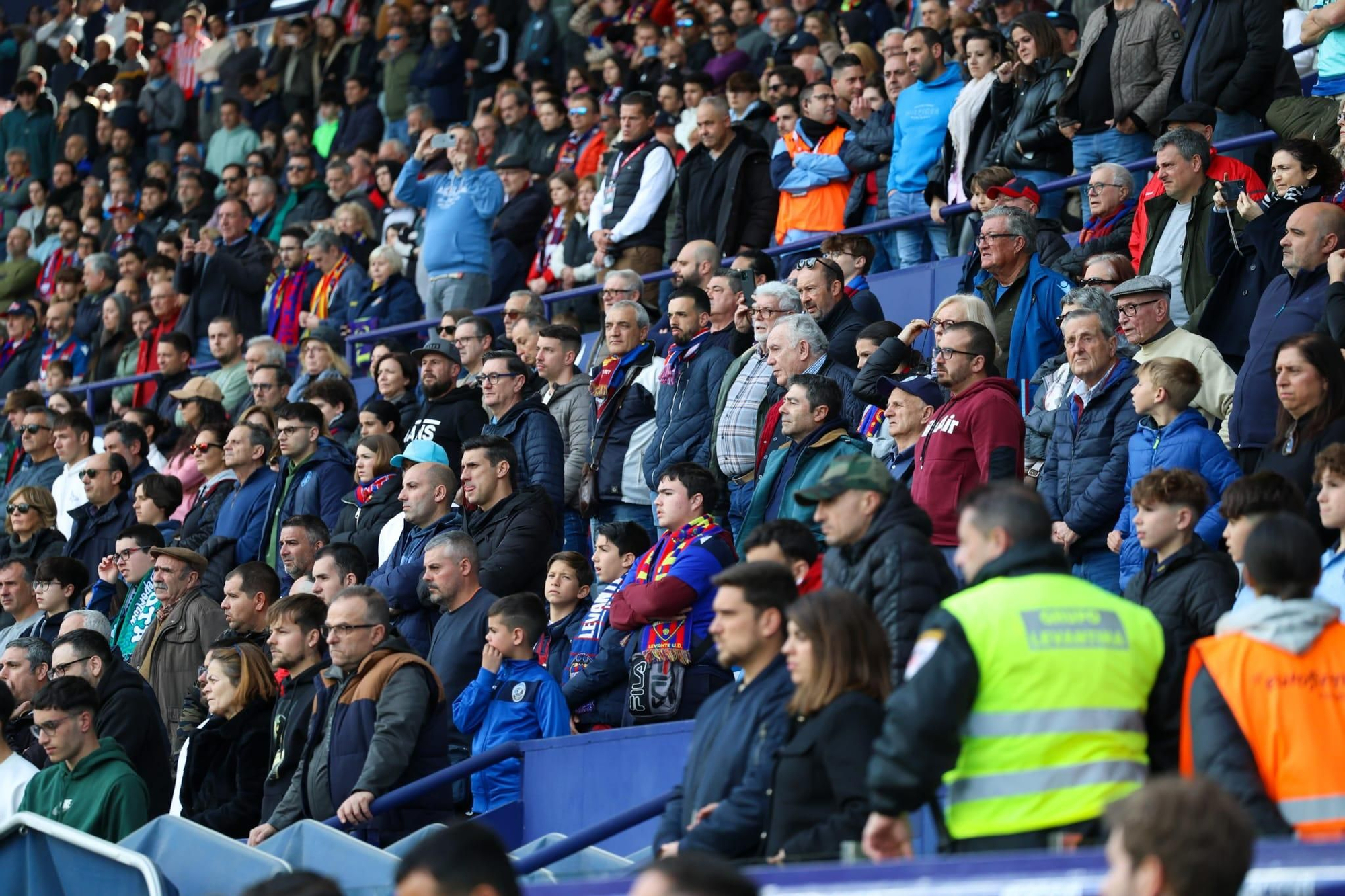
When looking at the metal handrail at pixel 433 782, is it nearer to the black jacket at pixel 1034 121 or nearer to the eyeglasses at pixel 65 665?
the eyeglasses at pixel 65 665

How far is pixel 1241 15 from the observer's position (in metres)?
10.2

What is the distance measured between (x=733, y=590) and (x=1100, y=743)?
1.20m

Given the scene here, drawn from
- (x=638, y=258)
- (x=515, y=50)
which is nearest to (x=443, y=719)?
(x=638, y=258)

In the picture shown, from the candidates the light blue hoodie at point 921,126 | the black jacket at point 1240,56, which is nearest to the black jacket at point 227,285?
the light blue hoodie at point 921,126

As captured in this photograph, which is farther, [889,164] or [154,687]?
[889,164]

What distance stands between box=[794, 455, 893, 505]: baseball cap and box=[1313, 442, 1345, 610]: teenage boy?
127 centimetres

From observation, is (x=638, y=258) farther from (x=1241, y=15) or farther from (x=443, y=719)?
(x=443, y=719)

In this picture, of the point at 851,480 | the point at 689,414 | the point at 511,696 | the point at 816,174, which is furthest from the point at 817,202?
the point at 851,480

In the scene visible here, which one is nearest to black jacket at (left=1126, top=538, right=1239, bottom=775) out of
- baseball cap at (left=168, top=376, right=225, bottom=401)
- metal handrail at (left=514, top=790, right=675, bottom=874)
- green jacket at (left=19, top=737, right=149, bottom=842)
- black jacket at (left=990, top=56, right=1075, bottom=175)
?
metal handrail at (left=514, top=790, right=675, bottom=874)

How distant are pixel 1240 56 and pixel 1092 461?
12.5 ft

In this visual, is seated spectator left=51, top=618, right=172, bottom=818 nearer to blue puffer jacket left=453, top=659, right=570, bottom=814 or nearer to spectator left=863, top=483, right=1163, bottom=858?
blue puffer jacket left=453, top=659, right=570, bottom=814

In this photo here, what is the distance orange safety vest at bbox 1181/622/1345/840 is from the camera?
4148mm

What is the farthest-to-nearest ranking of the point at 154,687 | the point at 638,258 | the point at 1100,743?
the point at 638,258
the point at 154,687
the point at 1100,743

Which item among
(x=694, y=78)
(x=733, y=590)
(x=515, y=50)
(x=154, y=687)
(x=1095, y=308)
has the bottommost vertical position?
(x=154, y=687)
